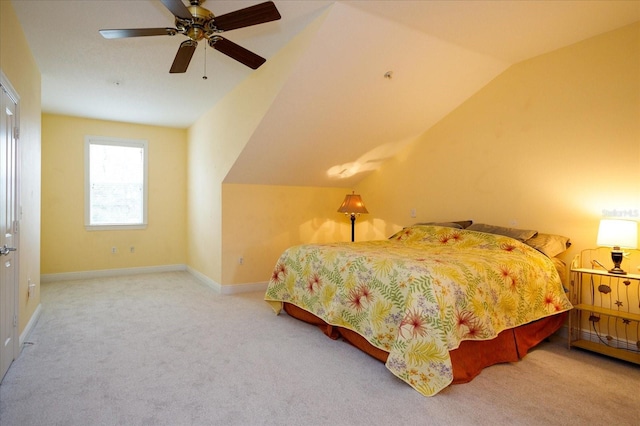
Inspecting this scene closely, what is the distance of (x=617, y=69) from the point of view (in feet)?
9.68

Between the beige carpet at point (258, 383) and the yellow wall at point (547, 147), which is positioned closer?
the beige carpet at point (258, 383)

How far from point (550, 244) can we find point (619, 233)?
529 millimetres

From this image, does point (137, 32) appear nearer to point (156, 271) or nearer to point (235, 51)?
point (235, 51)

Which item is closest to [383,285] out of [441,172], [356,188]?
[441,172]

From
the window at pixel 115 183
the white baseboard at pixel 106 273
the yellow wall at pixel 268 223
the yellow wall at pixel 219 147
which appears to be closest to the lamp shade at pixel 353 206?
the yellow wall at pixel 268 223

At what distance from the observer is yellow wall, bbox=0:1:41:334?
8.15ft

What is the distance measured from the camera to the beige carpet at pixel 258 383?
A: 190cm

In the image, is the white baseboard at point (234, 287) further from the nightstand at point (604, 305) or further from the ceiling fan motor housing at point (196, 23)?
the nightstand at point (604, 305)

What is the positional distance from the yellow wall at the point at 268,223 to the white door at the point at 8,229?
222 cm

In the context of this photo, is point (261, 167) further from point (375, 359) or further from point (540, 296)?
point (540, 296)

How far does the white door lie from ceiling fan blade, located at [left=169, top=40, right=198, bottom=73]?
1.05m

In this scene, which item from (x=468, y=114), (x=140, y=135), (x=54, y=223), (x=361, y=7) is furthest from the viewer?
(x=140, y=135)

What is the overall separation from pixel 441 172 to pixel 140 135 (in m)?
4.69

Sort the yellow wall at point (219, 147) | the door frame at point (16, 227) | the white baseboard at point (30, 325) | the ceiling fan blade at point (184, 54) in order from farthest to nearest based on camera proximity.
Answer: the yellow wall at point (219, 147) → the white baseboard at point (30, 325) → the door frame at point (16, 227) → the ceiling fan blade at point (184, 54)
